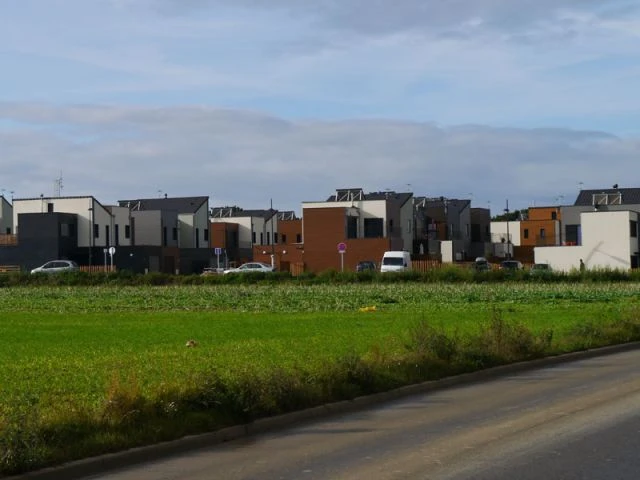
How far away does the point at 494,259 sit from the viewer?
112812mm

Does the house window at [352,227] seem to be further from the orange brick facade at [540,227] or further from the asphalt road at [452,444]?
the asphalt road at [452,444]

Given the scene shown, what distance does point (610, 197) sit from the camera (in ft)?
360

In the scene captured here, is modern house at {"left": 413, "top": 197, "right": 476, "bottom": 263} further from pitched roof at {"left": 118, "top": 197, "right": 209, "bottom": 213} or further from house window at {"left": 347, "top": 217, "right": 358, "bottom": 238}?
pitched roof at {"left": 118, "top": 197, "right": 209, "bottom": 213}

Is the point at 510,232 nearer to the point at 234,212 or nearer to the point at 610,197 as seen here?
the point at 610,197

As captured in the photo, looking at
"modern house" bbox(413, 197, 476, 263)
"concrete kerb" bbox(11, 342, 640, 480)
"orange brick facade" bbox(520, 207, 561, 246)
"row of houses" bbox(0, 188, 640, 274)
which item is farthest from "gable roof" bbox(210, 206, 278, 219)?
"concrete kerb" bbox(11, 342, 640, 480)

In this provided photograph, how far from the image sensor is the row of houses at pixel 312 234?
85.0 m

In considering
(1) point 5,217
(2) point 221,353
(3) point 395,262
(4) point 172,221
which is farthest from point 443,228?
(2) point 221,353

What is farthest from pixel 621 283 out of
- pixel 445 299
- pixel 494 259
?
pixel 494 259

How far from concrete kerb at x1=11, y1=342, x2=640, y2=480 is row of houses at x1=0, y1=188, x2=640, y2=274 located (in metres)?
65.6

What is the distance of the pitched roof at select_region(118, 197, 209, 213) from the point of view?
115613 millimetres

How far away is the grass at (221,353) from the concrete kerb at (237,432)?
0.18 m

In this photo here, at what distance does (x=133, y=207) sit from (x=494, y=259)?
4243 centimetres

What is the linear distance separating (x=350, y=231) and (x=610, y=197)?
3113 centimetres

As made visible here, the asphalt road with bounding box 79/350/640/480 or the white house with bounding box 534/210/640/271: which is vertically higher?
the white house with bounding box 534/210/640/271
